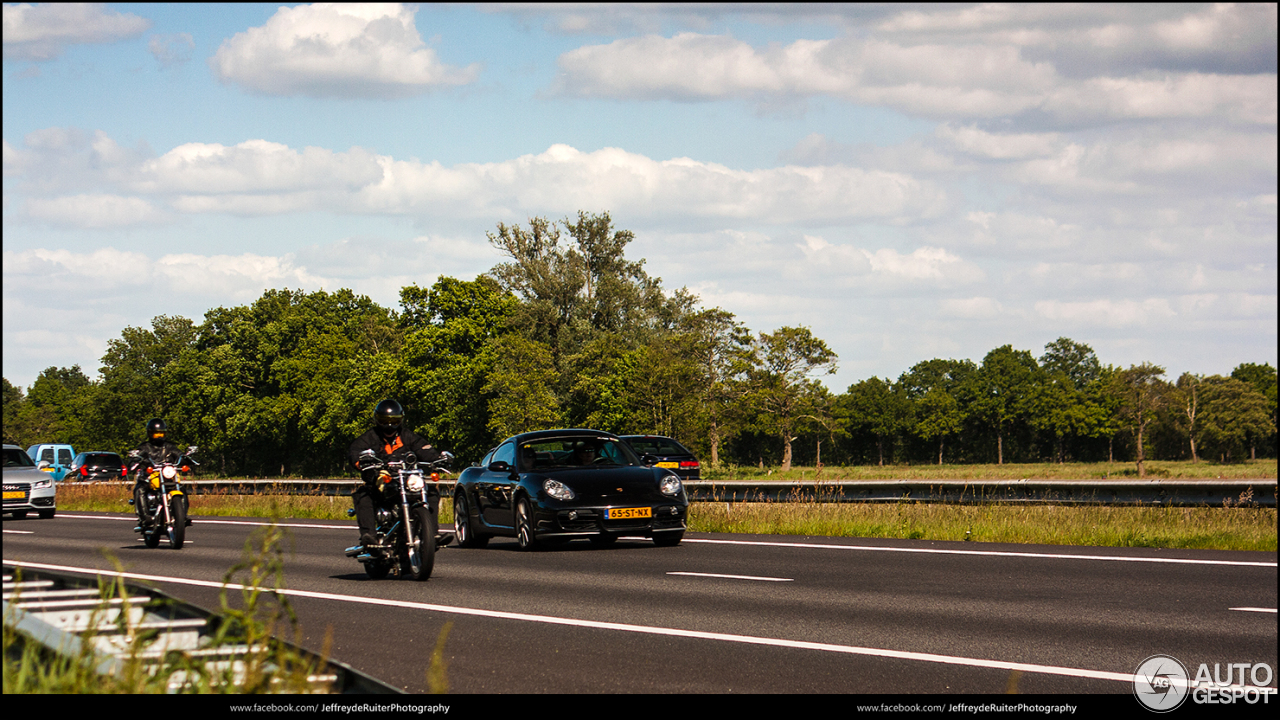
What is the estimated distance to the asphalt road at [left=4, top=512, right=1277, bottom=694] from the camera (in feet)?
23.6

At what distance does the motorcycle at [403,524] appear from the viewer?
12102 millimetres

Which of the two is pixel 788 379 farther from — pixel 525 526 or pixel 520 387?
pixel 525 526

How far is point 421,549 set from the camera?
12.3 meters

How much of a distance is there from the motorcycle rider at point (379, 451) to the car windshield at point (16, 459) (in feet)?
63.6

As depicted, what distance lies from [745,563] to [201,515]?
1917cm

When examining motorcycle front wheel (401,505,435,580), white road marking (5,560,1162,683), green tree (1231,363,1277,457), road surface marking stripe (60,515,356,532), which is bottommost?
road surface marking stripe (60,515,356,532)

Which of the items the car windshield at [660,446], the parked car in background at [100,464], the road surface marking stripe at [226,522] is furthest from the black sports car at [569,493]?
the parked car in background at [100,464]

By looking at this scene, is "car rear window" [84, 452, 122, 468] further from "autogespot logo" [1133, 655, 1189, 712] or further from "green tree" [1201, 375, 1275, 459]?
"green tree" [1201, 375, 1275, 459]

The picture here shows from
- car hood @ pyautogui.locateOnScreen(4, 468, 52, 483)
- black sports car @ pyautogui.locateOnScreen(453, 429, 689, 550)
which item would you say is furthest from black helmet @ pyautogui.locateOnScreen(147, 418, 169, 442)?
car hood @ pyautogui.locateOnScreen(4, 468, 52, 483)

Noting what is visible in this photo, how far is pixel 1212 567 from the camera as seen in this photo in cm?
1258

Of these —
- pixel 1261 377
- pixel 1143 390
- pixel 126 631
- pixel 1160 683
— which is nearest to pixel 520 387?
pixel 1143 390

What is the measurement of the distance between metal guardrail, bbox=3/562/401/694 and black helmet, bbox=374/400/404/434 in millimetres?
7374
